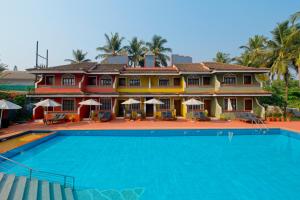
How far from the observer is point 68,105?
22.0 meters

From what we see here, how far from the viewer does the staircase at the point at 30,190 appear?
18.1 ft

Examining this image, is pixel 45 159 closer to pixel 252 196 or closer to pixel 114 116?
pixel 252 196

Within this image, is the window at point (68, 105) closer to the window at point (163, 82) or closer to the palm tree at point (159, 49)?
the window at point (163, 82)

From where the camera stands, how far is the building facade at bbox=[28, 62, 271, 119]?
72.1 feet

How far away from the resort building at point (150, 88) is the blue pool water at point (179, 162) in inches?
298

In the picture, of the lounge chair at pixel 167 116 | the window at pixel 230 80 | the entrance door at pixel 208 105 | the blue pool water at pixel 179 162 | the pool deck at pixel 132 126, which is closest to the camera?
the blue pool water at pixel 179 162

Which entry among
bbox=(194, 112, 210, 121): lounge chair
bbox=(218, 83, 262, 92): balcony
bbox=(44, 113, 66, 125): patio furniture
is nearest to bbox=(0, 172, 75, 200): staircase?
bbox=(44, 113, 66, 125): patio furniture

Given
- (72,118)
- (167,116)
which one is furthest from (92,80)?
(167,116)

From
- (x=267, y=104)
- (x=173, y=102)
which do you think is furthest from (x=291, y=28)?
(x=173, y=102)

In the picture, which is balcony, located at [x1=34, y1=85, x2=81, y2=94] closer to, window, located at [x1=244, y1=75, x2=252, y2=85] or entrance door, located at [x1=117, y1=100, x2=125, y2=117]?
entrance door, located at [x1=117, y1=100, x2=125, y2=117]

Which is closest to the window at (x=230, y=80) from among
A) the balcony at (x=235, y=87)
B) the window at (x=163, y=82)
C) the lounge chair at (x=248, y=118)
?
the balcony at (x=235, y=87)

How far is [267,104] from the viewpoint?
2620 centimetres

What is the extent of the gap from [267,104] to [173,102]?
554 inches

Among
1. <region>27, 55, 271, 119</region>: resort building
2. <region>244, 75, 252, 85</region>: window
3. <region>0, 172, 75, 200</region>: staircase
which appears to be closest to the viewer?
<region>0, 172, 75, 200</region>: staircase
